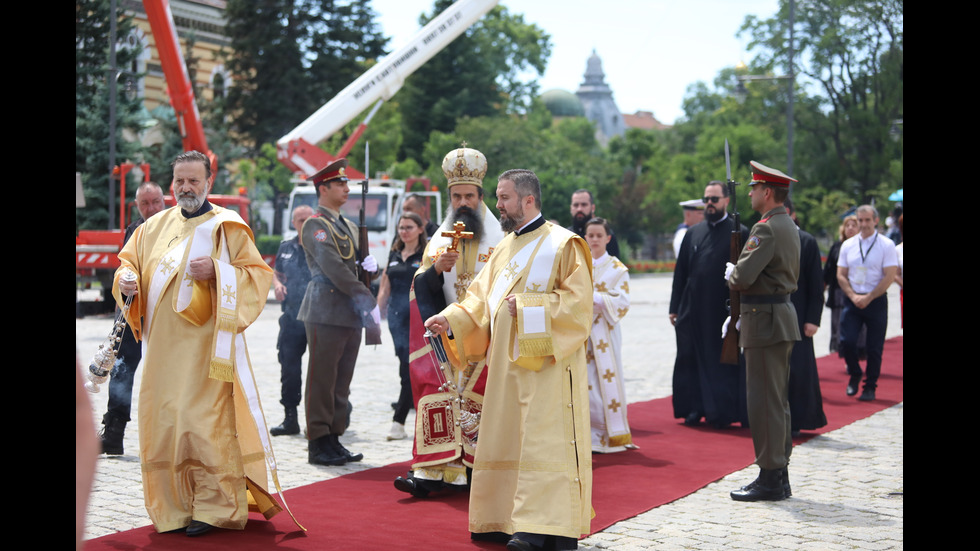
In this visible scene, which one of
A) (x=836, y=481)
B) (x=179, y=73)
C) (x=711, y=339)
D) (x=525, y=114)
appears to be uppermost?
(x=525, y=114)

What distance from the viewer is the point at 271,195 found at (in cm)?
3284

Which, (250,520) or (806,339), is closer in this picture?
(250,520)

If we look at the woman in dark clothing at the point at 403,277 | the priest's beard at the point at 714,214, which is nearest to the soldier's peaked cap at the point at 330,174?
the woman in dark clothing at the point at 403,277

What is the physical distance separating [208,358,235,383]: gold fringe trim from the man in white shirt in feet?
24.0

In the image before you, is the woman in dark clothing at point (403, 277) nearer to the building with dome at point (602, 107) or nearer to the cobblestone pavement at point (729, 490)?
the cobblestone pavement at point (729, 490)

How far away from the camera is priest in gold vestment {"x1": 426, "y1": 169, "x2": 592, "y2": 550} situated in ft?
15.8

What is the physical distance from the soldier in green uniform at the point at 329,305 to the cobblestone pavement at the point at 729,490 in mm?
306

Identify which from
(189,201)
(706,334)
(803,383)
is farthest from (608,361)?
(189,201)

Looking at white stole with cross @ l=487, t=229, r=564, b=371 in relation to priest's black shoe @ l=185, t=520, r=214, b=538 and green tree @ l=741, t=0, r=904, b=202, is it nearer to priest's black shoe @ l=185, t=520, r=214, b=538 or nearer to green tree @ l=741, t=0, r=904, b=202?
priest's black shoe @ l=185, t=520, r=214, b=538

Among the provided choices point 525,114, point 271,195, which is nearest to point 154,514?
point 271,195

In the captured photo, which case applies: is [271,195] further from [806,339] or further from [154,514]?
[154,514]

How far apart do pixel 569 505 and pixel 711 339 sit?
4.32 m

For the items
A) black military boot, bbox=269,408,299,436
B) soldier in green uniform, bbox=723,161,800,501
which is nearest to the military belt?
soldier in green uniform, bbox=723,161,800,501

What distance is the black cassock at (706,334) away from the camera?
8727 millimetres
